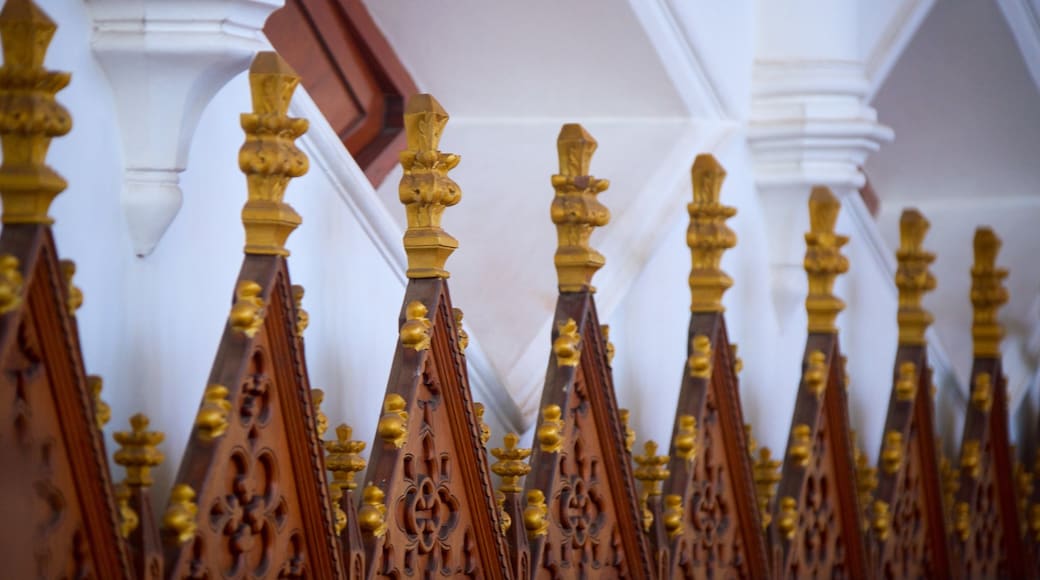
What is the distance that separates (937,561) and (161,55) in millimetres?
2656

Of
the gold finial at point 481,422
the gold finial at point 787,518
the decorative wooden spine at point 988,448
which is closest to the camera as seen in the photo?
the gold finial at point 481,422

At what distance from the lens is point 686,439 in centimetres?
317

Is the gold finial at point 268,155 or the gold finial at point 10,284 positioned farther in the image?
Answer: the gold finial at point 268,155

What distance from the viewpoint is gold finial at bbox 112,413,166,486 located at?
80.2 inches

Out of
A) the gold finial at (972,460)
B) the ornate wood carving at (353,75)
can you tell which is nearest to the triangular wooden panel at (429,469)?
the ornate wood carving at (353,75)

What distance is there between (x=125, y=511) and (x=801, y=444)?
190 centimetres

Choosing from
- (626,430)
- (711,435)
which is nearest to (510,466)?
(626,430)

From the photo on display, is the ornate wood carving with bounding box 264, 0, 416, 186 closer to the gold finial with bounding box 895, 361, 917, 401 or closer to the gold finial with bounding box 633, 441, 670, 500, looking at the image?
the gold finial with bounding box 633, 441, 670, 500

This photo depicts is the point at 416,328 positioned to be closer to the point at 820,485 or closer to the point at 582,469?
the point at 582,469

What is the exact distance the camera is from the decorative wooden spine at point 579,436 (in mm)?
2789

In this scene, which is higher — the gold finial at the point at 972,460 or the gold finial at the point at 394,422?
the gold finial at the point at 972,460

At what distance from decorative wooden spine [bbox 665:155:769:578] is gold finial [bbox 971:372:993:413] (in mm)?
1212

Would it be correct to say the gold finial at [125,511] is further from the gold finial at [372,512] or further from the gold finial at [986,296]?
the gold finial at [986,296]

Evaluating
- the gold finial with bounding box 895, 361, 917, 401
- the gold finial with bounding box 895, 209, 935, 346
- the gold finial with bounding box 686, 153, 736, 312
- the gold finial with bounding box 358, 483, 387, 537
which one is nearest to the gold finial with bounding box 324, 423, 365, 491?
the gold finial with bounding box 358, 483, 387, 537
